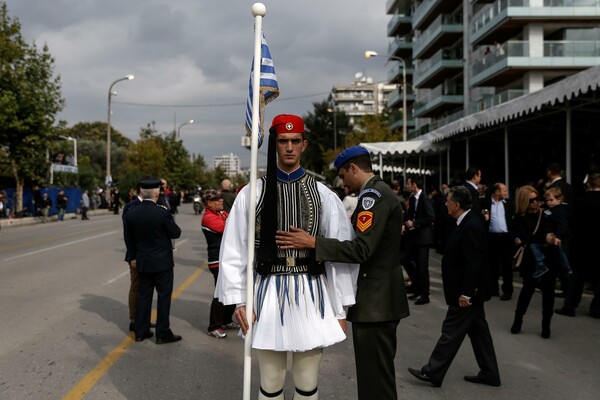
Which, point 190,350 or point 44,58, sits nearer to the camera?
point 190,350

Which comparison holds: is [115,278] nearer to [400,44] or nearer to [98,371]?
[98,371]

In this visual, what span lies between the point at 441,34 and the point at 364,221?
44276 millimetres

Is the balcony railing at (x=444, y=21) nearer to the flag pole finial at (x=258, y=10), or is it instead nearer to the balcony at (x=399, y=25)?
the balcony at (x=399, y=25)

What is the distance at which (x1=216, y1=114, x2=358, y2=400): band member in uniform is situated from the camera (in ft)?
9.32

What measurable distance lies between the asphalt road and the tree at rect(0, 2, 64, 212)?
20.5m

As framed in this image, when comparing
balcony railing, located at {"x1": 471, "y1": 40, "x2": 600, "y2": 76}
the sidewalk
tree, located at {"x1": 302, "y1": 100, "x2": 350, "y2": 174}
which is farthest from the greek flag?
tree, located at {"x1": 302, "y1": 100, "x2": 350, "y2": 174}

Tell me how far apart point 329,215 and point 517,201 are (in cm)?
490

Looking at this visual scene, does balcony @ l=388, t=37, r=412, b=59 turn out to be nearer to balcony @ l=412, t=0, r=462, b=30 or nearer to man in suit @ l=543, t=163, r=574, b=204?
balcony @ l=412, t=0, r=462, b=30

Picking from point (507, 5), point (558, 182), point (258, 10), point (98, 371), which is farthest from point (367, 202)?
point (507, 5)

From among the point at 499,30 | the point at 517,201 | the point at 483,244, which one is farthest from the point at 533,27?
the point at 483,244

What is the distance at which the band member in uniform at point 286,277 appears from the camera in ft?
9.32

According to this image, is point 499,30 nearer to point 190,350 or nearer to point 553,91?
point 553,91

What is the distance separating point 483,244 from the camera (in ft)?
15.0

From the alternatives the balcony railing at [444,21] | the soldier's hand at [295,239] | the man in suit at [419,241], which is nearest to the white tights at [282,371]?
the soldier's hand at [295,239]
